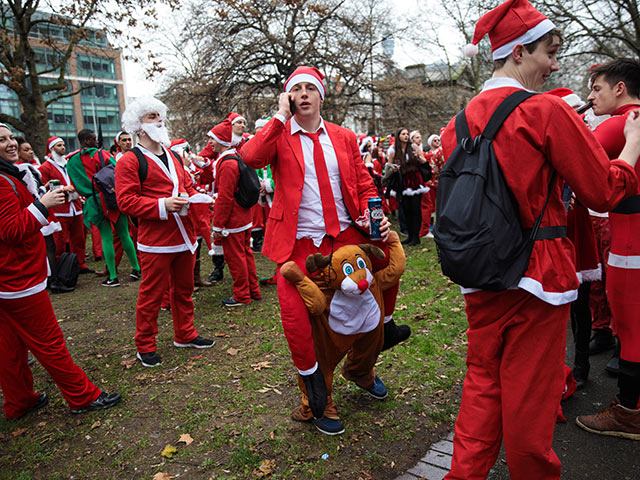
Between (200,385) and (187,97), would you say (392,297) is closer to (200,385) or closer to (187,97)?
(200,385)

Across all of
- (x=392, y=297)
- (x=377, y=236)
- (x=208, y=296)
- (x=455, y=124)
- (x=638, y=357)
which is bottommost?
(x=208, y=296)

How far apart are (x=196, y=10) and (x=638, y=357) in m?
20.6

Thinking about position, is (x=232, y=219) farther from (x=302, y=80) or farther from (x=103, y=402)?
(x=302, y=80)

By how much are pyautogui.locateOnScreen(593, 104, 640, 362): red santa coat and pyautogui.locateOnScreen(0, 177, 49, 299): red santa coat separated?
4040 millimetres

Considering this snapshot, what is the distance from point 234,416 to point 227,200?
10.8 feet

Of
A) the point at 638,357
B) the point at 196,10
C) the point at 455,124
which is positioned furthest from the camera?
the point at 196,10

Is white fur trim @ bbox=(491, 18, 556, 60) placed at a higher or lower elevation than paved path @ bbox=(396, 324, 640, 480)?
higher

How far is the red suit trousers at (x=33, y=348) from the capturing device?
135 inches

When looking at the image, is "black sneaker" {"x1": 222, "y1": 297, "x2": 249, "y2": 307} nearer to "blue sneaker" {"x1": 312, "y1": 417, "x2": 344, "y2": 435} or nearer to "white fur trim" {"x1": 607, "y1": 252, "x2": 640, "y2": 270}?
"blue sneaker" {"x1": 312, "y1": 417, "x2": 344, "y2": 435}

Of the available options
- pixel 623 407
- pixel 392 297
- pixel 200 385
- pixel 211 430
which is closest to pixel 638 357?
pixel 623 407

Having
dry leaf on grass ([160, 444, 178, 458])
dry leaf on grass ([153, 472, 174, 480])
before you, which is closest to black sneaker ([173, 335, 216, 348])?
dry leaf on grass ([160, 444, 178, 458])

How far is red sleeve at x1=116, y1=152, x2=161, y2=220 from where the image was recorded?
4.24 metres

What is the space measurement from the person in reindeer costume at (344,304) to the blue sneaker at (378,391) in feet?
0.97

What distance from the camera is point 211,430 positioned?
345 centimetres
